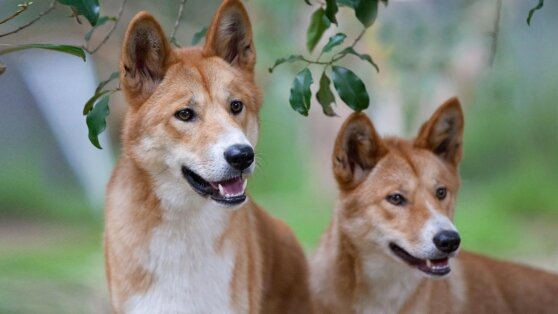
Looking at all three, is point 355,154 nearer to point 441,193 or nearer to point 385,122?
point 441,193

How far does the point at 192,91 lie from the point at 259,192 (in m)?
2.02

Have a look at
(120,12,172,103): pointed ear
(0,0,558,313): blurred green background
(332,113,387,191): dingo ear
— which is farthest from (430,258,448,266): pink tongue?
(0,0,558,313): blurred green background

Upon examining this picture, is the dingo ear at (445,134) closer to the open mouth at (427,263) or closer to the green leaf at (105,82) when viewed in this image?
the open mouth at (427,263)

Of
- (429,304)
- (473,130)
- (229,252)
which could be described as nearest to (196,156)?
(229,252)

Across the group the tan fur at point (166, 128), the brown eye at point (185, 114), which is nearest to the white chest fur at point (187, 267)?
the tan fur at point (166, 128)

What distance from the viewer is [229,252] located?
3039mm

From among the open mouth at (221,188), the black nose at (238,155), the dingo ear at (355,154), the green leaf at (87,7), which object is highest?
the green leaf at (87,7)

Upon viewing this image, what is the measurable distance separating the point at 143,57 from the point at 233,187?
0.51 metres

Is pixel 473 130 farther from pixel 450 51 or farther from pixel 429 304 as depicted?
pixel 429 304

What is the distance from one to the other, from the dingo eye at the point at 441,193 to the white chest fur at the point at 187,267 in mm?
826

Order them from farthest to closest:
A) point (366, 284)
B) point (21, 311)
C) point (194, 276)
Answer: point (21, 311)
point (366, 284)
point (194, 276)

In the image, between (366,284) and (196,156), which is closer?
(196,156)

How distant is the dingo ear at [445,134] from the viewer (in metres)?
3.43

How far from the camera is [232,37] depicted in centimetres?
305
